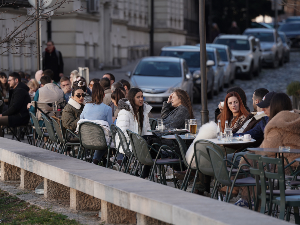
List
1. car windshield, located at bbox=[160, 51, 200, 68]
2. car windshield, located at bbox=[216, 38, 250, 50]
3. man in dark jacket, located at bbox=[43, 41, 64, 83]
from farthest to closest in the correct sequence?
car windshield, located at bbox=[216, 38, 250, 50] < car windshield, located at bbox=[160, 51, 200, 68] < man in dark jacket, located at bbox=[43, 41, 64, 83]

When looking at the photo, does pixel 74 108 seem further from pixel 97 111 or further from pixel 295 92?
pixel 295 92

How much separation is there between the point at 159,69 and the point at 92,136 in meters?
11.6

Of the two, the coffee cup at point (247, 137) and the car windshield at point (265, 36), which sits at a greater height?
the car windshield at point (265, 36)

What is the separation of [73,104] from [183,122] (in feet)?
6.75

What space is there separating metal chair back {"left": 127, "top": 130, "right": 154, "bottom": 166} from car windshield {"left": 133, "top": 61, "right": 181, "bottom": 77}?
1251 centimetres

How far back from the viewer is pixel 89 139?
32.4ft

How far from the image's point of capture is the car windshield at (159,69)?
21047mm

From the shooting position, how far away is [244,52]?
30.3m

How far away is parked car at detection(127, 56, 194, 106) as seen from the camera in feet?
65.3

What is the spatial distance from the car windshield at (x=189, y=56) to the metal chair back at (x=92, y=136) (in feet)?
47.1

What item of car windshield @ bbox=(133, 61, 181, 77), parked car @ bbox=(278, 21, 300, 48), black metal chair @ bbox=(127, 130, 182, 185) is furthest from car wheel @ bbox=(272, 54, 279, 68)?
black metal chair @ bbox=(127, 130, 182, 185)

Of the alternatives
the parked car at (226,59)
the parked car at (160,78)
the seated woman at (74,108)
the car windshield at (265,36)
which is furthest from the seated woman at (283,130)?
the car windshield at (265,36)

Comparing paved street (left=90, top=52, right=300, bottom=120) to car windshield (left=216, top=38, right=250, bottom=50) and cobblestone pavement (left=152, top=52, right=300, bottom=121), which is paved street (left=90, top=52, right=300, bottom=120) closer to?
cobblestone pavement (left=152, top=52, right=300, bottom=121)

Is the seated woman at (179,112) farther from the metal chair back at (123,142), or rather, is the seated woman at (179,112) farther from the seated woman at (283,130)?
the seated woman at (283,130)
